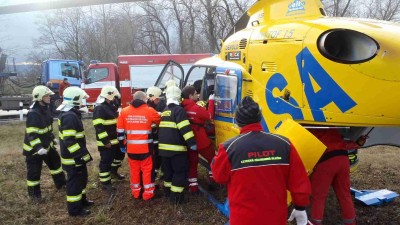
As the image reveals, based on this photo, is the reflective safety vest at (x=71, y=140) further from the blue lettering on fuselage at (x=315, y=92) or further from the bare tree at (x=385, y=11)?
the bare tree at (x=385, y=11)

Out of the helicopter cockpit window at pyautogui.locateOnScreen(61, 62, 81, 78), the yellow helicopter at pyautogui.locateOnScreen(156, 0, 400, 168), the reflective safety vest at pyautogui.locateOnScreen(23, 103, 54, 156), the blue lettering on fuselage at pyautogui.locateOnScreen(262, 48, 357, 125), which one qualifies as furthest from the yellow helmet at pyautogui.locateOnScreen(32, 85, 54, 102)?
the helicopter cockpit window at pyautogui.locateOnScreen(61, 62, 81, 78)

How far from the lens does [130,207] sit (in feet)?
18.0

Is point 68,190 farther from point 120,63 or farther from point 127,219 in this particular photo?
point 120,63

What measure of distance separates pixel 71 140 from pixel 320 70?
136 inches

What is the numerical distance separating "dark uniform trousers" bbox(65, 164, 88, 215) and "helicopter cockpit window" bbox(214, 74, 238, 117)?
7.27 feet

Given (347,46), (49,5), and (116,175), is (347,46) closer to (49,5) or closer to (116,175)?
(49,5)

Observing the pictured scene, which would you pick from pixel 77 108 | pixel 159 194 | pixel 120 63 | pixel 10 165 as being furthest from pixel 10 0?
pixel 120 63

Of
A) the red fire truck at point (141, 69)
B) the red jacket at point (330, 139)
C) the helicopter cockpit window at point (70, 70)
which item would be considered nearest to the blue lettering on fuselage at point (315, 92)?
the red jacket at point (330, 139)

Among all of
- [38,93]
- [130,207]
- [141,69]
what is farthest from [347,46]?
[141,69]

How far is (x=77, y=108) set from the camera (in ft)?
17.5

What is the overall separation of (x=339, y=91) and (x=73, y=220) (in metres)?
4.00

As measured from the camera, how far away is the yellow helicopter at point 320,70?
333cm

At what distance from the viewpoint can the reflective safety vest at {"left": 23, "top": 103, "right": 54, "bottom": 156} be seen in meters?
5.53

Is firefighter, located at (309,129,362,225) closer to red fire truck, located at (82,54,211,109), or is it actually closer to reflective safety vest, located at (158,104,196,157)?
reflective safety vest, located at (158,104,196,157)
